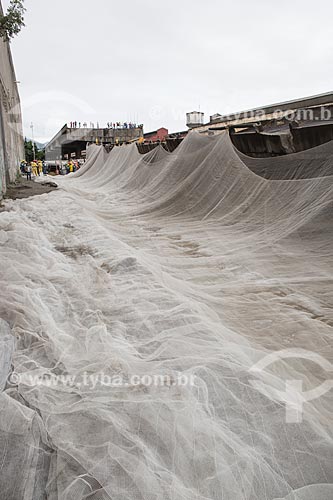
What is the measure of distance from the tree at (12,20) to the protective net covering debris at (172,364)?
4.23 meters

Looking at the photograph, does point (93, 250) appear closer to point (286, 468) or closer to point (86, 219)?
point (86, 219)

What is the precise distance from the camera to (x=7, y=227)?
155 inches

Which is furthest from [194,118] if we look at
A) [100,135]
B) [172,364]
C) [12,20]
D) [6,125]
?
[100,135]

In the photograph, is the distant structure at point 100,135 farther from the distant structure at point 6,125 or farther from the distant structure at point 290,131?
the distant structure at point 290,131

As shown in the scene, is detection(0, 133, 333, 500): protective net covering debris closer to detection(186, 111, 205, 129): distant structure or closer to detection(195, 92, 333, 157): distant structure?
detection(195, 92, 333, 157): distant structure

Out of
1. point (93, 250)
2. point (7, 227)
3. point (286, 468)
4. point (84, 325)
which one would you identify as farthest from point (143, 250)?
point (286, 468)

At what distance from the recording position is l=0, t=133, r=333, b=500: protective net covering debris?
3.73ft

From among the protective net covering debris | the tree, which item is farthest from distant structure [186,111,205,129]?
the protective net covering debris

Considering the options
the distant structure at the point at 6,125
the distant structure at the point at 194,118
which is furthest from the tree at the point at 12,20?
the distant structure at the point at 194,118

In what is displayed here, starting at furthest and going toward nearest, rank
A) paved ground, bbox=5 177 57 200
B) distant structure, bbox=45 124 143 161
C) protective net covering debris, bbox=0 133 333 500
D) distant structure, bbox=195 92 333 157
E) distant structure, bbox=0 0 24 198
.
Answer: distant structure, bbox=45 124 143 161
distant structure, bbox=0 0 24 198
paved ground, bbox=5 177 57 200
distant structure, bbox=195 92 333 157
protective net covering debris, bbox=0 133 333 500

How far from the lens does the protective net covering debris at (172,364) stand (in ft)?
3.73

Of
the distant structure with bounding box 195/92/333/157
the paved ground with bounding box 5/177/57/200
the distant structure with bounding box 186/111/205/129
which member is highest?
the distant structure with bounding box 186/111/205/129

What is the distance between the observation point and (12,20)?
6414mm

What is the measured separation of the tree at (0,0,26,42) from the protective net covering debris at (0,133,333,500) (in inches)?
167
